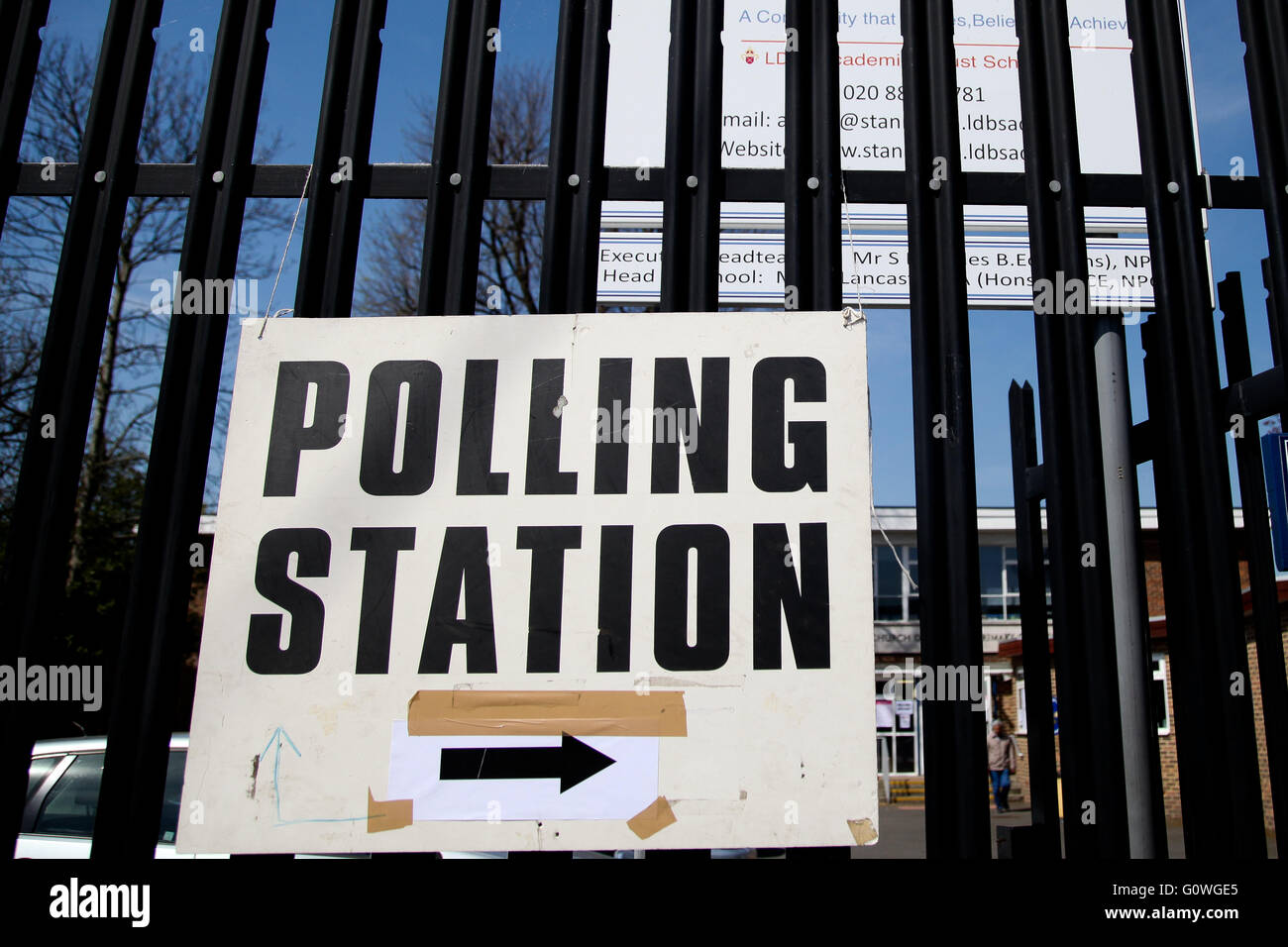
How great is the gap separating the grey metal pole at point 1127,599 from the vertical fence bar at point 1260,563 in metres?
0.30

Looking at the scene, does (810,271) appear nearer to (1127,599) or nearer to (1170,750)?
(1127,599)

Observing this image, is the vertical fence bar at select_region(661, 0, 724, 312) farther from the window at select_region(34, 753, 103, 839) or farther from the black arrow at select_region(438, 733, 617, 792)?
the window at select_region(34, 753, 103, 839)

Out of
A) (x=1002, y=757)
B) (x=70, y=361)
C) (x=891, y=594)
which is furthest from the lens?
(x=891, y=594)

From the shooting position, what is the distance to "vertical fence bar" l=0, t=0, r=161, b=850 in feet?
8.70

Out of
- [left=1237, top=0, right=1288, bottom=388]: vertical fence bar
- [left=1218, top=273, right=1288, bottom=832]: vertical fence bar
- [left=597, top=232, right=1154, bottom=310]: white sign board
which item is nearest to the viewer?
[left=1218, top=273, right=1288, bottom=832]: vertical fence bar

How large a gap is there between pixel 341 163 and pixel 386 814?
1.77 m

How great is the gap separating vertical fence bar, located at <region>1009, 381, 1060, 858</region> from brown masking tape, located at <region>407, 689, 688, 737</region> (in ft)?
5.14

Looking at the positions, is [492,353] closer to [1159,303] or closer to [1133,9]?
[1159,303]

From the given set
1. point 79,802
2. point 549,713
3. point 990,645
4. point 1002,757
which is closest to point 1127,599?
point 549,713

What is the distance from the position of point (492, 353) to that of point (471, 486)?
365mm

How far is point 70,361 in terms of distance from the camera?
277 centimetres

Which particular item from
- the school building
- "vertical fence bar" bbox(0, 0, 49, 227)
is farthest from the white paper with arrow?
the school building

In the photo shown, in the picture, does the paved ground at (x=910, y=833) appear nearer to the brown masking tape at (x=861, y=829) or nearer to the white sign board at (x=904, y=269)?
the white sign board at (x=904, y=269)
